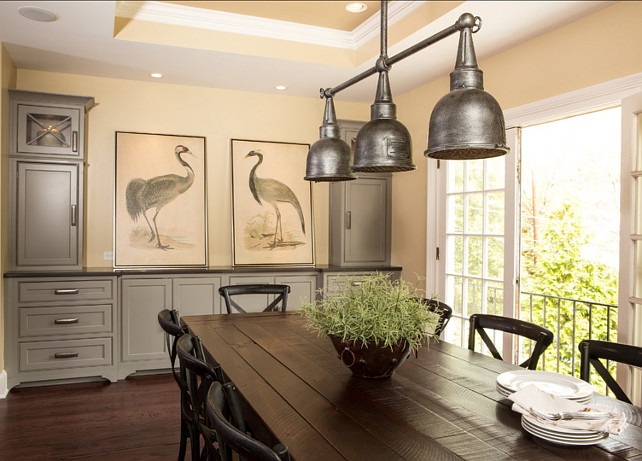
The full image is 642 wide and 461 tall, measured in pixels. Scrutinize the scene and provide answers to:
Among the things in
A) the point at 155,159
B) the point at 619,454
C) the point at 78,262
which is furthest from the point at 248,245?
the point at 619,454

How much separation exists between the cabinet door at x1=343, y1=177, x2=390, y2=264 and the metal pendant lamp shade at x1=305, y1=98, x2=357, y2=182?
8.94 ft

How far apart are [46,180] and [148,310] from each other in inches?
55.5

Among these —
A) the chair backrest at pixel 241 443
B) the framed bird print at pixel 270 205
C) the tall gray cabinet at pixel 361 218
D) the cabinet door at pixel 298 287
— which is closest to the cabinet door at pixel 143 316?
the framed bird print at pixel 270 205

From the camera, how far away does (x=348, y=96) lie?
5598 millimetres

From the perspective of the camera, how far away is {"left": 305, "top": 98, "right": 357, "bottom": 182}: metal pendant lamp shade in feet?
8.52

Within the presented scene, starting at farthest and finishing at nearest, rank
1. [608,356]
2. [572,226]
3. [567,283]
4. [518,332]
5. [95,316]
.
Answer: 1. [572,226]
2. [567,283]
3. [95,316]
4. [518,332]
5. [608,356]

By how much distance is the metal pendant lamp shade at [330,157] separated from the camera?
8.52 ft

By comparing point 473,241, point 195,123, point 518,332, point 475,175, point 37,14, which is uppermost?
A: point 37,14

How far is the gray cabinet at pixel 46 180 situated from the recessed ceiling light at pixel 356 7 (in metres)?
2.38

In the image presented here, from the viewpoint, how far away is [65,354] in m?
4.35

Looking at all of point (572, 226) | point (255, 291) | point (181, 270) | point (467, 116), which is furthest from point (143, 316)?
point (572, 226)

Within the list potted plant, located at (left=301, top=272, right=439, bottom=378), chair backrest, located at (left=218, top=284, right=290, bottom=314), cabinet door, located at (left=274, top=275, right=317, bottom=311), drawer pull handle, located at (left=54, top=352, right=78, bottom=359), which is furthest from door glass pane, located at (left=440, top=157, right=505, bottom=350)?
drawer pull handle, located at (left=54, top=352, right=78, bottom=359)

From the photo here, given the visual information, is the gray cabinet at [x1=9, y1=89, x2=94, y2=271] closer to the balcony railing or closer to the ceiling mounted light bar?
the ceiling mounted light bar

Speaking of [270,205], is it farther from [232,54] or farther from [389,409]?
[389,409]
